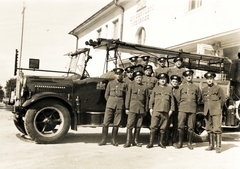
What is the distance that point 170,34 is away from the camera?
13.0 m

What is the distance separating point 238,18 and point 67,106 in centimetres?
654

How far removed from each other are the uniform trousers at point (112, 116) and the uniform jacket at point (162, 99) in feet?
2.30

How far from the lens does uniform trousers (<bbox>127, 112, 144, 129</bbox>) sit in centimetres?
603

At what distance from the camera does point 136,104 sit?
6.06m

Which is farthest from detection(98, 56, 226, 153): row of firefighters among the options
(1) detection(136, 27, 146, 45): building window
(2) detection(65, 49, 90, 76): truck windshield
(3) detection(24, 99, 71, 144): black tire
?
(1) detection(136, 27, 146, 45): building window

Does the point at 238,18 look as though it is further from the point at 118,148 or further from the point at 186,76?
the point at 118,148

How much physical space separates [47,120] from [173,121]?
2.77 metres

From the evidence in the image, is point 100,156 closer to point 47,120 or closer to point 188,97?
point 47,120

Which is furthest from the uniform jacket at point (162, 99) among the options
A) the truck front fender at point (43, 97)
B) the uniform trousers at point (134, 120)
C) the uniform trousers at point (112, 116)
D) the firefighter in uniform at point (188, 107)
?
the truck front fender at point (43, 97)

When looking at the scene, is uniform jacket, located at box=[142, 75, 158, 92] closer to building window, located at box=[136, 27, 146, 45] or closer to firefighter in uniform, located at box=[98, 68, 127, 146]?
firefighter in uniform, located at box=[98, 68, 127, 146]

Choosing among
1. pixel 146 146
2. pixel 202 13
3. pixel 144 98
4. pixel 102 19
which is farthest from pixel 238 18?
pixel 102 19

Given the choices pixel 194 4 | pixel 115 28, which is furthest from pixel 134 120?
pixel 115 28

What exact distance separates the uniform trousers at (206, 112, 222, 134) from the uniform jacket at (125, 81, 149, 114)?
4.46 ft

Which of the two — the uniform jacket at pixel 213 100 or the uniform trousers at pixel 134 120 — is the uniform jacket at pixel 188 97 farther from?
the uniform trousers at pixel 134 120
